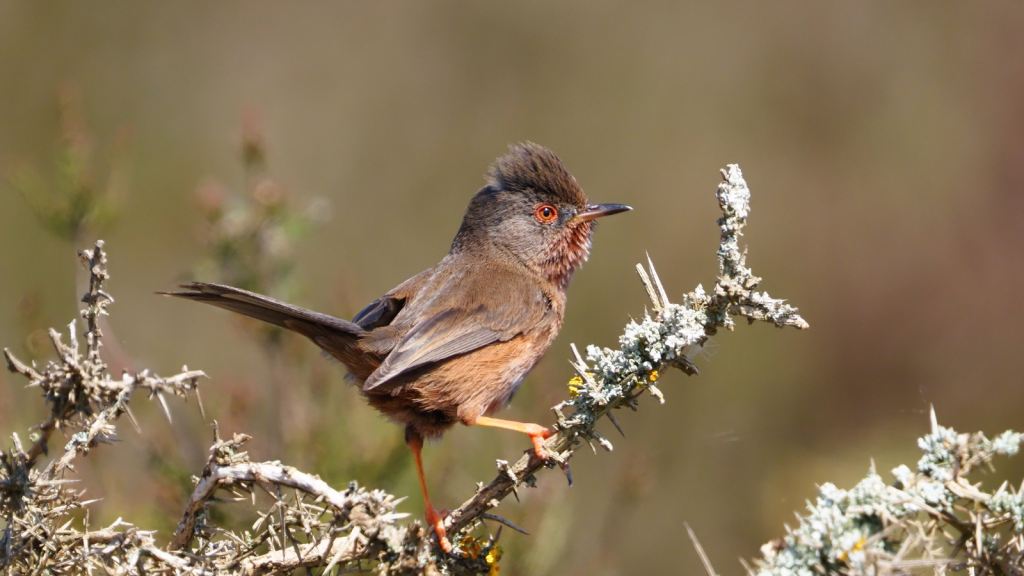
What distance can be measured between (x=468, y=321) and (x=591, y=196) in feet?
13.4

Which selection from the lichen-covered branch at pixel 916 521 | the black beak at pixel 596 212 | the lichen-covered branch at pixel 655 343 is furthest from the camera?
the black beak at pixel 596 212

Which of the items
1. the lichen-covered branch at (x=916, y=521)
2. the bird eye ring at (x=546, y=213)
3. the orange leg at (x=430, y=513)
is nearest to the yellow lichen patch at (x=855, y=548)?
the lichen-covered branch at (x=916, y=521)

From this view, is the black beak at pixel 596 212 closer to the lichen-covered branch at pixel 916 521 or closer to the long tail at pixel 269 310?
the long tail at pixel 269 310

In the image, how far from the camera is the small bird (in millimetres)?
3283

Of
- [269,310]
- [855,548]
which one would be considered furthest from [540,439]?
[855,548]

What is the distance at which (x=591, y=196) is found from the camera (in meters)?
7.50

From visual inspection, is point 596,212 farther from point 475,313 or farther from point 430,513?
point 430,513

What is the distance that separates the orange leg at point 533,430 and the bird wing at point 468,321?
308mm

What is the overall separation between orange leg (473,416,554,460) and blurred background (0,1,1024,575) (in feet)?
2.56

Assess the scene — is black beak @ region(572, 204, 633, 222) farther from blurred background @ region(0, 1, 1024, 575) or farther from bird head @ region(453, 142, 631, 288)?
blurred background @ region(0, 1, 1024, 575)

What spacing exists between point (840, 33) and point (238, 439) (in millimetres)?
7112


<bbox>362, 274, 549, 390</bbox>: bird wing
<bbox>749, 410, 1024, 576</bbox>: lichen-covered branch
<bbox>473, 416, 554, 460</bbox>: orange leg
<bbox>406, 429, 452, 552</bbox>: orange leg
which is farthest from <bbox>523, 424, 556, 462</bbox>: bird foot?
<bbox>749, 410, 1024, 576</bbox>: lichen-covered branch

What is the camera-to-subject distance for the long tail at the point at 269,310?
2.74 m

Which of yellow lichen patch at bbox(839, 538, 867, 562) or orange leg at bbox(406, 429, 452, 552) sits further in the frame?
orange leg at bbox(406, 429, 452, 552)
